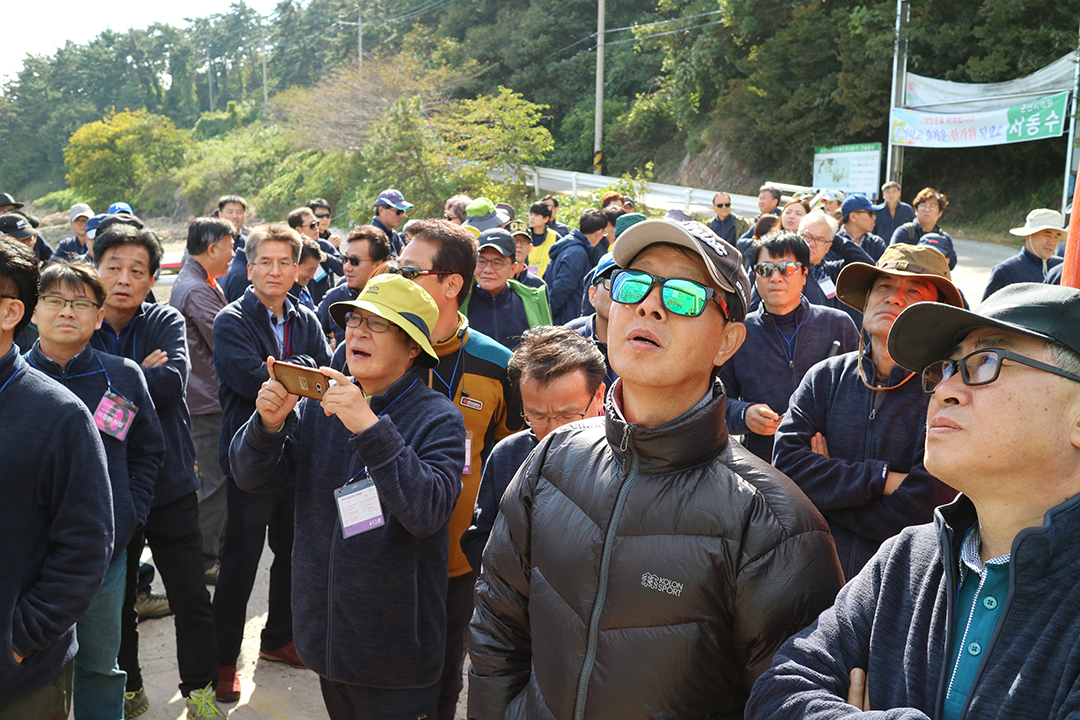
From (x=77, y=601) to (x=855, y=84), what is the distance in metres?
23.8

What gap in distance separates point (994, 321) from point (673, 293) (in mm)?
643

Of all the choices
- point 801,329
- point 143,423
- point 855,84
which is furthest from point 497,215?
point 855,84

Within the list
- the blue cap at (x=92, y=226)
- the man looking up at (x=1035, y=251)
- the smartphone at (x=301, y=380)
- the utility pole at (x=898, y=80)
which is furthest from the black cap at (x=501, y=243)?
the utility pole at (x=898, y=80)

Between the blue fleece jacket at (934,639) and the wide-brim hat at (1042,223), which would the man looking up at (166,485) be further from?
the wide-brim hat at (1042,223)

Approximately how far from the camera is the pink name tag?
3.27 metres

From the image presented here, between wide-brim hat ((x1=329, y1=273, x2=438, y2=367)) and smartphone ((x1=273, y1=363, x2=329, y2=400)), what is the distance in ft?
1.01

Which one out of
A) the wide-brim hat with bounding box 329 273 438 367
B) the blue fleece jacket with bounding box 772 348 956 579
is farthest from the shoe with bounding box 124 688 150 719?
the blue fleece jacket with bounding box 772 348 956 579

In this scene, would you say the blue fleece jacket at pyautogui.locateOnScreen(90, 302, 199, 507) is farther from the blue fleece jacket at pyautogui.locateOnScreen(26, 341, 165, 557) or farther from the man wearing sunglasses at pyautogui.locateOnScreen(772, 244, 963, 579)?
the man wearing sunglasses at pyautogui.locateOnScreen(772, 244, 963, 579)

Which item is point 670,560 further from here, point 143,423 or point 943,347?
point 143,423

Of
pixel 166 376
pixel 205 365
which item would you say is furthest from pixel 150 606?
pixel 166 376

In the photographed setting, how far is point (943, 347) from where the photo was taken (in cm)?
158

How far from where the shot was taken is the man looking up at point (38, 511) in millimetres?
2377

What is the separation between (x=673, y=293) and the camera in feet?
5.95

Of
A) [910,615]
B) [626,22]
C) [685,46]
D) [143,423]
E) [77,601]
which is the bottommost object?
[77,601]
